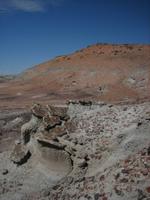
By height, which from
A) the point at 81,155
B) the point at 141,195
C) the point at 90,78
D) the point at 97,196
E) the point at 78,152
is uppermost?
the point at 90,78

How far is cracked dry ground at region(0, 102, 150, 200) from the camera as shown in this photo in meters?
14.3

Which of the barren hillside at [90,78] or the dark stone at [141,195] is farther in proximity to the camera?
the barren hillside at [90,78]

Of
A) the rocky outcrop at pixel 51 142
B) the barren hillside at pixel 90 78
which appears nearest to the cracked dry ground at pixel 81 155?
the rocky outcrop at pixel 51 142

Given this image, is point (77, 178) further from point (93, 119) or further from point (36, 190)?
point (93, 119)

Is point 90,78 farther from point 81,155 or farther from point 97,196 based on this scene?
point 97,196

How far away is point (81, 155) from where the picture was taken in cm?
1753

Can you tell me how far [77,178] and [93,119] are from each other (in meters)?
4.08

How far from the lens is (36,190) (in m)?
17.6

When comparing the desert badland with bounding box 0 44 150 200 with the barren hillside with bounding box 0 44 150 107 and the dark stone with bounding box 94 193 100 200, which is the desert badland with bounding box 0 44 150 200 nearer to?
the dark stone with bounding box 94 193 100 200

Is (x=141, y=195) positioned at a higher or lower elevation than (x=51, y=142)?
lower

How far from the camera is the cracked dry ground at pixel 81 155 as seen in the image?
47.0 ft

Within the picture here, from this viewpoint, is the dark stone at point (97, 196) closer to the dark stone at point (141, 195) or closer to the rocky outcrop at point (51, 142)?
the dark stone at point (141, 195)

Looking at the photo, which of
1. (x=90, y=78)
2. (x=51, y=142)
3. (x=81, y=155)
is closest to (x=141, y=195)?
(x=81, y=155)

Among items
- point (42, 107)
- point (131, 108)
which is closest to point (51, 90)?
point (42, 107)
